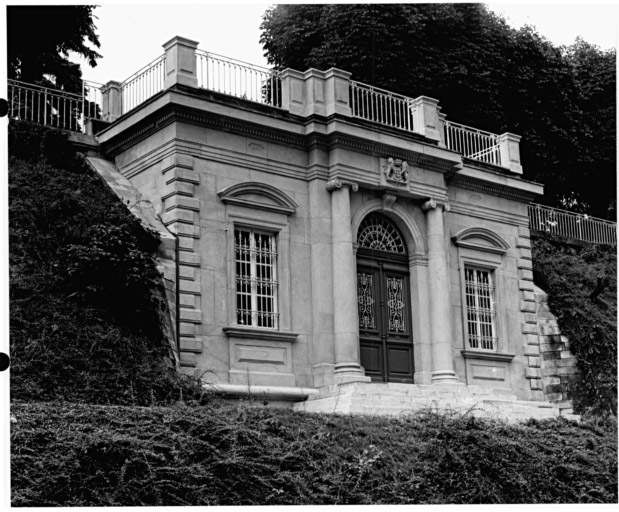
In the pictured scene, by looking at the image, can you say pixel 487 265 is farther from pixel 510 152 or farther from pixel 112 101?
pixel 112 101

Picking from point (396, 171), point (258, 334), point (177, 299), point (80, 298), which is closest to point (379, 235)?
point (396, 171)

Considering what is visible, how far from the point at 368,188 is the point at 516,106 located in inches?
541

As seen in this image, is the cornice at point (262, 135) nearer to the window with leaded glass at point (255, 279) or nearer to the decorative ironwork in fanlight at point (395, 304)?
the window with leaded glass at point (255, 279)

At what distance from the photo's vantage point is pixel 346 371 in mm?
19797

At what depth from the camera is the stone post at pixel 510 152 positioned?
24.9 meters

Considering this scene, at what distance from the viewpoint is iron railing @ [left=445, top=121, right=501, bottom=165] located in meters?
24.4

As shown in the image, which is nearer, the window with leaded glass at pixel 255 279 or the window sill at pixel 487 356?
the window with leaded glass at pixel 255 279

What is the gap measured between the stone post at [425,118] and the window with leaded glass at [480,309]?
3094 mm

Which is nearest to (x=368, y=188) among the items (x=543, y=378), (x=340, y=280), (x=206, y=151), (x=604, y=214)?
(x=340, y=280)

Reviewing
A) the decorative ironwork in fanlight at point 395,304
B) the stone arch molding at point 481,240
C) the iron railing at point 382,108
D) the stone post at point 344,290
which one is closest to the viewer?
the stone post at point 344,290

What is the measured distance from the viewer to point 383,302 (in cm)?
2164

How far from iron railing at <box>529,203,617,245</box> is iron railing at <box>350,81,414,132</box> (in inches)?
294

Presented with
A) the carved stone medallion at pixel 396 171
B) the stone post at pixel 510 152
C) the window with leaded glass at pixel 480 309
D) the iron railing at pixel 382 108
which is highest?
the iron railing at pixel 382 108

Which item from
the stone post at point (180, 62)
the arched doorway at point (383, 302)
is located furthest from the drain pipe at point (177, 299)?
the arched doorway at point (383, 302)
